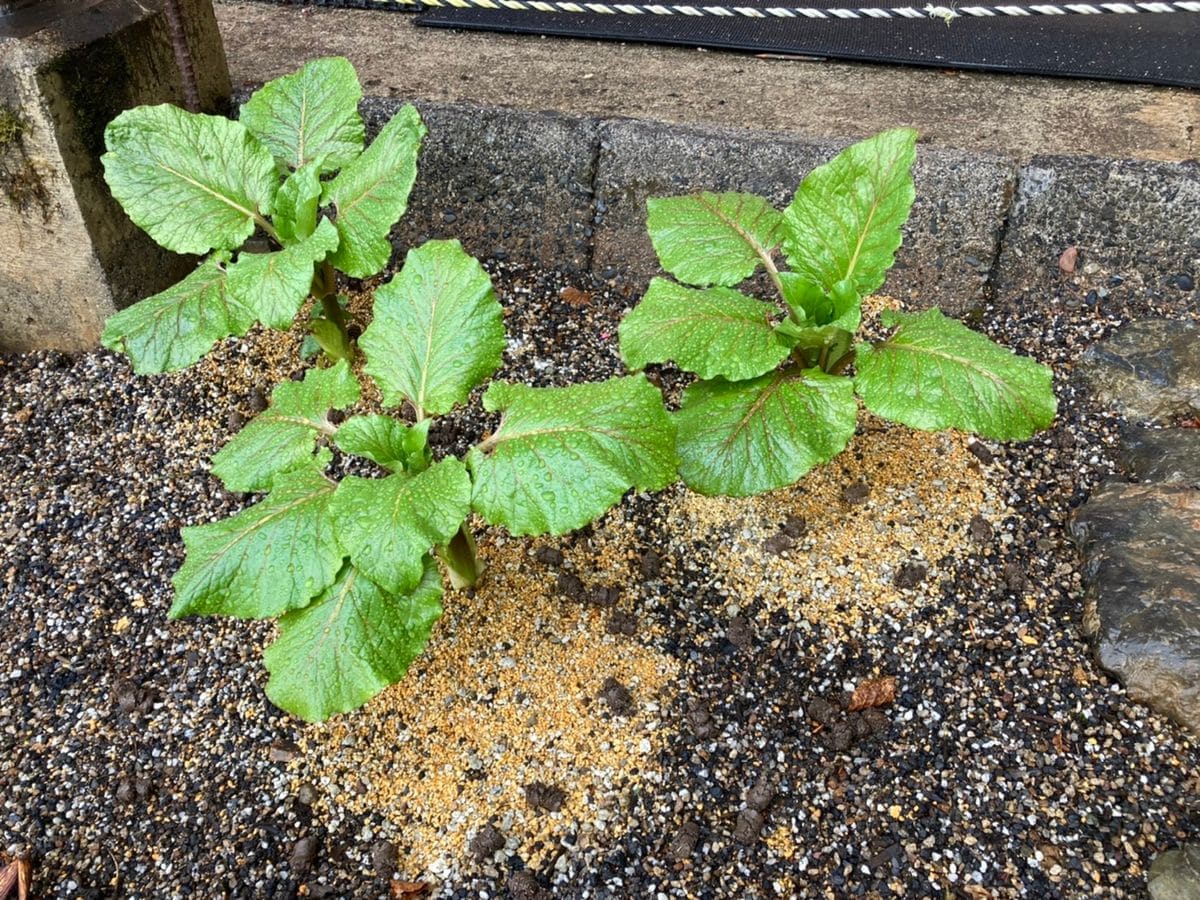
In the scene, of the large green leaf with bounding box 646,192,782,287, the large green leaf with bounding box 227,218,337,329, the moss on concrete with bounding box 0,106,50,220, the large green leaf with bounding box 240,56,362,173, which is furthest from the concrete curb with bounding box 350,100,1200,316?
the moss on concrete with bounding box 0,106,50,220

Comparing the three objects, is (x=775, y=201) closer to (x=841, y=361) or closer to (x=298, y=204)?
(x=841, y=361)

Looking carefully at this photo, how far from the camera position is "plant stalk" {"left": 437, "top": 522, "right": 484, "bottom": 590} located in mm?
1783

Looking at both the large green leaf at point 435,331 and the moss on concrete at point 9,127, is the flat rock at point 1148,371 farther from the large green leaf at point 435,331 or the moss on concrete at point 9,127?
the moss on concrete at point 9,127

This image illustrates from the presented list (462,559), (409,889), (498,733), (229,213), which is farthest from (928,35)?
(409,889)

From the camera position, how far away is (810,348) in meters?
1.92

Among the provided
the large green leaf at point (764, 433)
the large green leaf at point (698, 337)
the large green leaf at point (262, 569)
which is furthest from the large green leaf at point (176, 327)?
the large green leaf at point (764, 433)

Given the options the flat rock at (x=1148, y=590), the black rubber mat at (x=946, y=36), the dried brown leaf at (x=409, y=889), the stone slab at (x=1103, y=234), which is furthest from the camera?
the black rubber mat at (x=946, y=36)

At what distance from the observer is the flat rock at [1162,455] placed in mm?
2004

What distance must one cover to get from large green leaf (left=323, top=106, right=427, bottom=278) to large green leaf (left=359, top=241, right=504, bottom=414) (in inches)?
10.8

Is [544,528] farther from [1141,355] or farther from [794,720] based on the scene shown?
[1141,355]

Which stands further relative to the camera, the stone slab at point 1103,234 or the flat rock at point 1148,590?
the stone slab at point 1103,234

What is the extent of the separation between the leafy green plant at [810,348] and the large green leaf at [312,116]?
0.75 meters

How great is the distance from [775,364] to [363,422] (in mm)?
725

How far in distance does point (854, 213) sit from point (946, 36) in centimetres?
147
